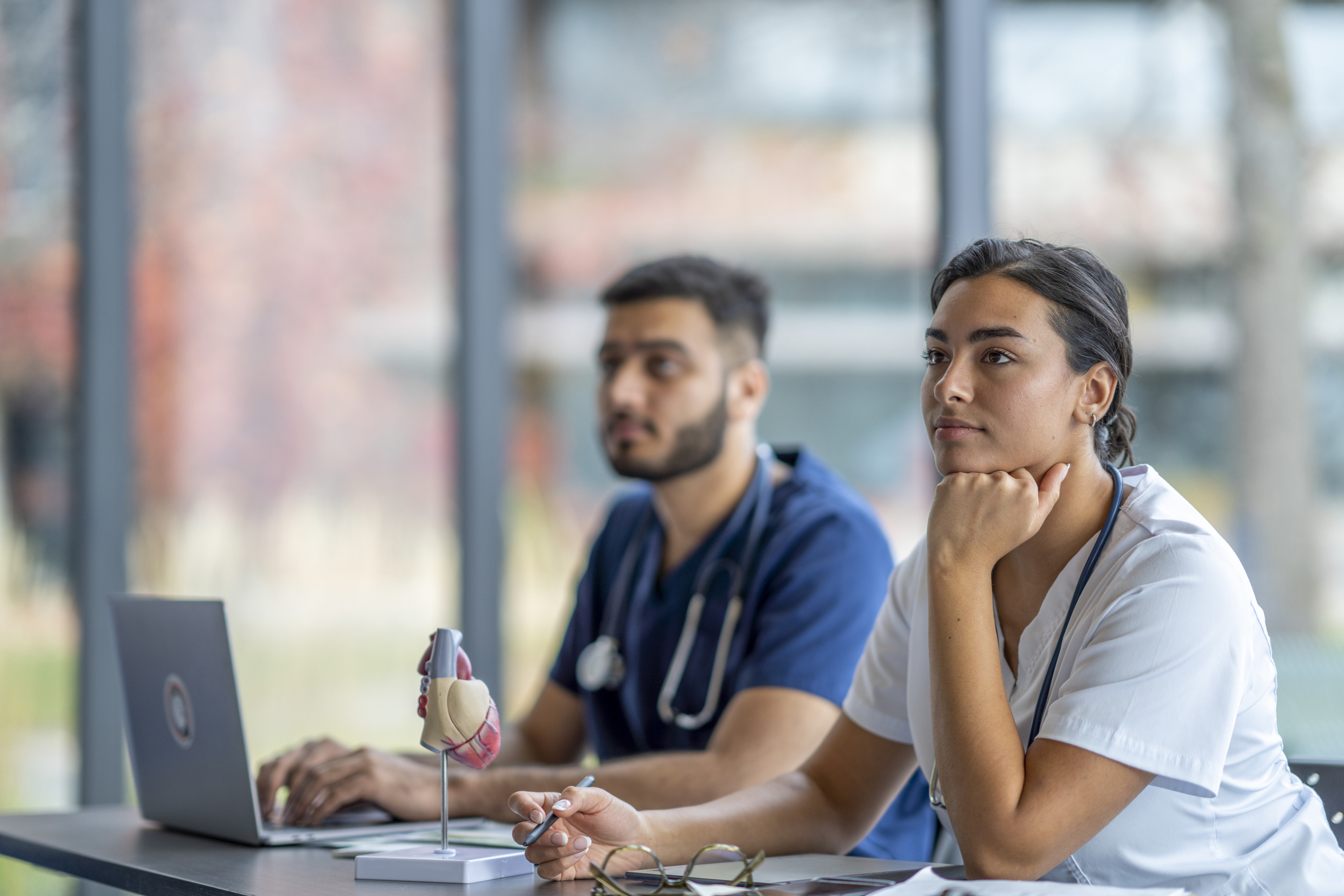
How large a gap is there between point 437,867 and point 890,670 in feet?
2.07

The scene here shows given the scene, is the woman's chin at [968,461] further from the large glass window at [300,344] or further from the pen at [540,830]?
the large glass window at [300,344]

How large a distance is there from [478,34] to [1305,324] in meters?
2.28

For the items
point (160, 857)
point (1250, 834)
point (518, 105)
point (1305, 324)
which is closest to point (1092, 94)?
point (1305, 324)

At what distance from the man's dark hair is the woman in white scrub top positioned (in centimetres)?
91

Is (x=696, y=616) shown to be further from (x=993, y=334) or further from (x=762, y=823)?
(x=993, y=334)

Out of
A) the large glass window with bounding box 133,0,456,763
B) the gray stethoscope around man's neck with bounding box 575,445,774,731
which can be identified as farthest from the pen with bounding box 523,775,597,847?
the large glass window with bounding box 133,0,456,763

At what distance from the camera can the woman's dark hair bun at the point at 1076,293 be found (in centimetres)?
151

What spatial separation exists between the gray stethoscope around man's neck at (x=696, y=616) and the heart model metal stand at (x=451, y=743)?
74 cm

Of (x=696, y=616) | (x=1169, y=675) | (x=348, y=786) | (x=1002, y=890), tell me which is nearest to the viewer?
(x=1002, y=890)

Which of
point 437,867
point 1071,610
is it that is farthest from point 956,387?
point 437,867

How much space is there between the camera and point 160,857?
1616 mm

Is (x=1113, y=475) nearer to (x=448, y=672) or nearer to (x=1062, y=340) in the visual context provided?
(x=1062, y=340)

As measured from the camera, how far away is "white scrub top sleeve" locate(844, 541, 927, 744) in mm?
1729

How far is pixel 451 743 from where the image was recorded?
147 cm
